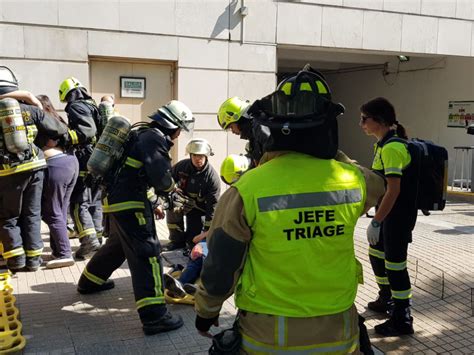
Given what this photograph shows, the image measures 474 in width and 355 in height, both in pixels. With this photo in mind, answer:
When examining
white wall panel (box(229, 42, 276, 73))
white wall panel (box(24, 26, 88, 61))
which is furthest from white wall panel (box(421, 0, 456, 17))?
white wall panel (box(24, 26, 88, 61))

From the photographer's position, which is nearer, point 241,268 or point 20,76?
point 241,268

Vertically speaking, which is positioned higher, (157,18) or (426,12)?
(426,12)

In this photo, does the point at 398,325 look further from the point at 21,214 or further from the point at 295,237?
the point at 21,214

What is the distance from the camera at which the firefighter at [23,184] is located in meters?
5.02

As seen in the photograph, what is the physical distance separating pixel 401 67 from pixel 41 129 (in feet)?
36.8

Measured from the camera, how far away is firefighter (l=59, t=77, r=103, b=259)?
228 inches

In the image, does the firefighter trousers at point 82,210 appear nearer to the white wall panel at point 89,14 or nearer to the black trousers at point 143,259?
the black trousers at point 143,259

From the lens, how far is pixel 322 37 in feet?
32.9

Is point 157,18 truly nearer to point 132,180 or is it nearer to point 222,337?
point 132,180

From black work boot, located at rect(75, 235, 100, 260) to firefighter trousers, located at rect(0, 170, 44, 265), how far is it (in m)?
0.57

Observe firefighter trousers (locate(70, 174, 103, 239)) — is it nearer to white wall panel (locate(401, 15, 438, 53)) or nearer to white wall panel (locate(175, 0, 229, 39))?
white wall panel (locate(175, 0, 229, 39))

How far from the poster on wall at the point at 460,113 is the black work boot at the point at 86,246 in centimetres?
1013

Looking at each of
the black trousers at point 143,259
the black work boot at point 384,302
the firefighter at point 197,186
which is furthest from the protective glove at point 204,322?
the firefighter at point 197,186

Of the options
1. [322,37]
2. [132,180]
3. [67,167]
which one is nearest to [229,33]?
[322,37]
